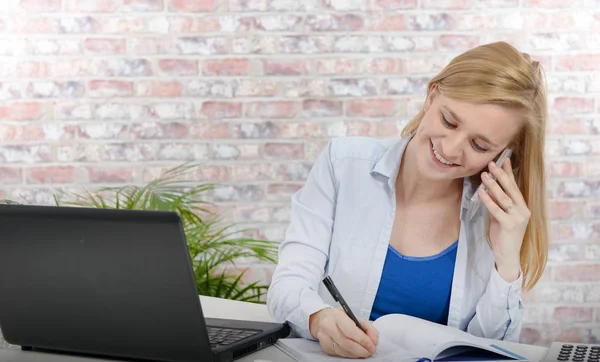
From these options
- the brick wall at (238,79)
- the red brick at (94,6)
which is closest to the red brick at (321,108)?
the brick wall at (238,79)

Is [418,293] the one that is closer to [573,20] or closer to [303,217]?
[303,217]

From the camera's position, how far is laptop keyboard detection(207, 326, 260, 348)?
44.7 inches

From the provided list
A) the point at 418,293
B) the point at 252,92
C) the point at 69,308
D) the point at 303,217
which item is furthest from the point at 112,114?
the point at 69,308

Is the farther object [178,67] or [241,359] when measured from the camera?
[178,67]

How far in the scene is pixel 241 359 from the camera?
1131mm

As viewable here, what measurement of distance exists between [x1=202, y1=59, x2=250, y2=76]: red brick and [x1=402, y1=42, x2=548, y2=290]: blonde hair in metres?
1.23

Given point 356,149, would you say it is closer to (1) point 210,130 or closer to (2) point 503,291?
(2) point 503,291

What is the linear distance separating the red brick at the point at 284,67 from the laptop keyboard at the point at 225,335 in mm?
1678

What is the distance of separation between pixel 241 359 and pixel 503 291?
0.66 m

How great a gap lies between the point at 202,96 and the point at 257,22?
34cm

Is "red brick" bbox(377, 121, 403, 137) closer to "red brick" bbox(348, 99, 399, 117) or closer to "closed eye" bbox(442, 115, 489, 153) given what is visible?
"red brick" bbox(348, 99, 399, 117)

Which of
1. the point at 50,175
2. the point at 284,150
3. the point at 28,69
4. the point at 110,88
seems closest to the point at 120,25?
the point at 110,88

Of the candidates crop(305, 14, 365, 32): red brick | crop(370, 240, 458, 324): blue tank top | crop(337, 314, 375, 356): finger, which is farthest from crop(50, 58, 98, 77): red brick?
crop(337, 314, 375, 356): finger

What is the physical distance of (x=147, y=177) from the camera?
2.83 metres
